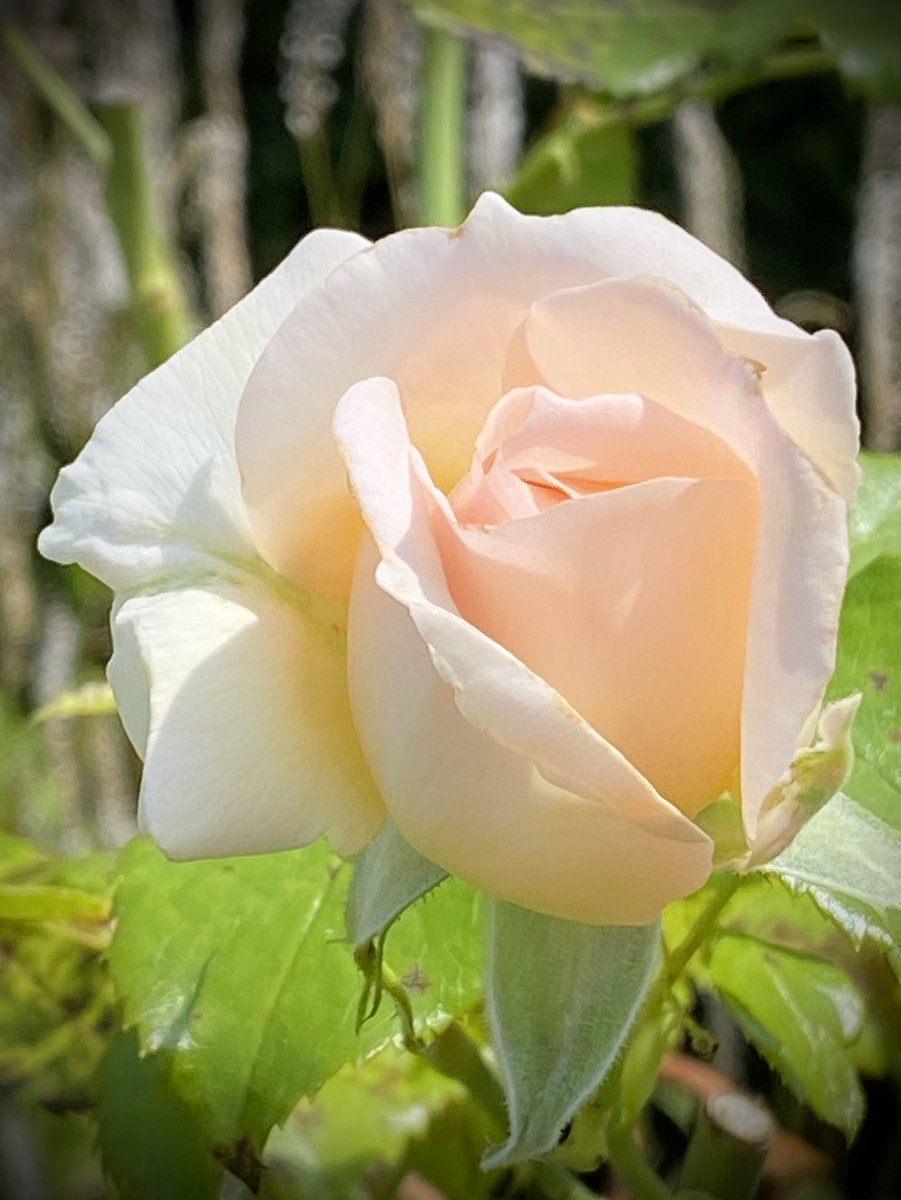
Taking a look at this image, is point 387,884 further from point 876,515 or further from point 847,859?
point 876,515

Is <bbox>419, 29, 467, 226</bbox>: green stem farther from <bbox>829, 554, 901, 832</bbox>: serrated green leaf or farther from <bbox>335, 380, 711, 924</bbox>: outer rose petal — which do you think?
<bbox>335, 380, 711, 924</bbox>: outer rose petal

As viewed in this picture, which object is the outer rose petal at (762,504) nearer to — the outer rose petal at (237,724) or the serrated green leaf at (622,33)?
the outer rose petal at (237,724)

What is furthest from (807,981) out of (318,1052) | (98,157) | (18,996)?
(98,157)

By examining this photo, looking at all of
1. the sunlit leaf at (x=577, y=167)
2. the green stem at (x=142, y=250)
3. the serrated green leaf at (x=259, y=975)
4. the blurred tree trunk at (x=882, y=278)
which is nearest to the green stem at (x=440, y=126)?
the sunlit leaf at (x=577, y=167)

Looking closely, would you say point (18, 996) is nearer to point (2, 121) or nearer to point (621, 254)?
point (621, 254)

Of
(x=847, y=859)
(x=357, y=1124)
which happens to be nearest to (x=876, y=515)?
(x=847, y=859)
